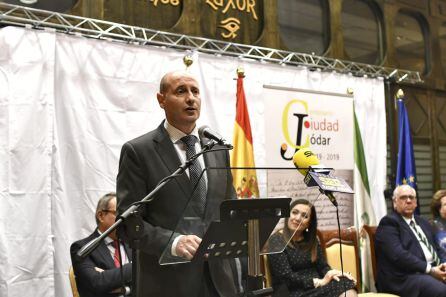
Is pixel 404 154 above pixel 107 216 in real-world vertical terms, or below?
above

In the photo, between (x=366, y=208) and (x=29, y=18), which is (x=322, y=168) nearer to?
(x=29, y=18)

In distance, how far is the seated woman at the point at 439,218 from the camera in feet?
16.5

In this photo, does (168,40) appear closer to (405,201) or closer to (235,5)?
(235,5)

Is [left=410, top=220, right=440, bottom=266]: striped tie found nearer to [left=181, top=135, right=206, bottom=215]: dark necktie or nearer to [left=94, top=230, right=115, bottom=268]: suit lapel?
[left=94, top=230, right=115, bottom=268]: suit lapel

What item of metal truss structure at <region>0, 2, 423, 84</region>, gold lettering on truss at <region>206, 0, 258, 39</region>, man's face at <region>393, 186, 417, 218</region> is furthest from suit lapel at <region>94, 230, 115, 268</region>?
man's face at <region>393, 186, 417, 218</region>

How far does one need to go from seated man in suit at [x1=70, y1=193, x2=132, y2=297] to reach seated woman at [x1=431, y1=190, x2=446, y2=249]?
3.01 m

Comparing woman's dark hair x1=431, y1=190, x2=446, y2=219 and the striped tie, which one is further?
woman's dark hair x1=431, y1=190, x2=446, y2=219

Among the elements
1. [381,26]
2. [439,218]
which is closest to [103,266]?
[439,218]

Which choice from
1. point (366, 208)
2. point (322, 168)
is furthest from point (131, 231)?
point (366, 208)

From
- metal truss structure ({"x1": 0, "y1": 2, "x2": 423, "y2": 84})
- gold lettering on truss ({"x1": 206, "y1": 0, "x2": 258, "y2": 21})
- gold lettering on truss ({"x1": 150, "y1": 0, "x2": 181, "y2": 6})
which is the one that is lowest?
metal truss structure ({"x1": 0, "y1": 2, "x2": 423, "y2": 84})

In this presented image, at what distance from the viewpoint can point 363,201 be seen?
5375mm

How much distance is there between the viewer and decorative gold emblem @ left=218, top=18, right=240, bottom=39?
5.12m

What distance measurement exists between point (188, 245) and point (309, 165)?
1.73 ft

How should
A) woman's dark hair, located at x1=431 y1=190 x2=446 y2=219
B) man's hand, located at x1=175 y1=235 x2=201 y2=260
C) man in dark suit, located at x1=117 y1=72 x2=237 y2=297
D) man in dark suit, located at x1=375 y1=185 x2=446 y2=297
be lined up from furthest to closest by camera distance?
woman's dark hair, located at x1=431 y1=190 x2=446 y2=219 → man in dark suit, located at x1=375 y1=185 x2=446 y2=297 → man in dark suit, located at x1=117 y1=72 x2=237 y2=297 → man's hand, located at x1=175 y1=235 x2=201 y2=260
